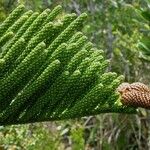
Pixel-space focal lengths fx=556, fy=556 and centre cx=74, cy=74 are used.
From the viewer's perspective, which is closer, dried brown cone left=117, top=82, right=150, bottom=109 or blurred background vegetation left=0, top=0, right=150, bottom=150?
dried brown cone left=117, top=82, right=150, bottom=109

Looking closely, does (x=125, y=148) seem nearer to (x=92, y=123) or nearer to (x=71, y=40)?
(x=92, y=123)

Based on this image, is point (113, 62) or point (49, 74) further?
point (113, 62)

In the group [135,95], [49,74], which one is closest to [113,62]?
[135,95]

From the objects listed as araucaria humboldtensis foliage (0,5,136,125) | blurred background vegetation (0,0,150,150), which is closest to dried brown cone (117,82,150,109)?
araucaria humboldtensis foliage (0,5,136,125)

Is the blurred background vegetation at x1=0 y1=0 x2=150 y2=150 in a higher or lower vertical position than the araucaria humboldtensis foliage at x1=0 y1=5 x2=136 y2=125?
lower

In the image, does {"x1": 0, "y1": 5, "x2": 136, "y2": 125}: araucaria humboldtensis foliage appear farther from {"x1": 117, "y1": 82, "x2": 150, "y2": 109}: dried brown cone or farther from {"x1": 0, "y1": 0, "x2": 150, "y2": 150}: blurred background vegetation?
{"x1": 0, "y1": 0, "x2": 150, "y2": 150}: blurred background vegetation

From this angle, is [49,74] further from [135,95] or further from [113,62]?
[113,62]
